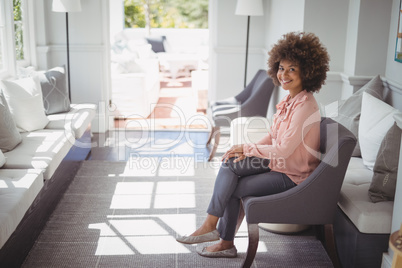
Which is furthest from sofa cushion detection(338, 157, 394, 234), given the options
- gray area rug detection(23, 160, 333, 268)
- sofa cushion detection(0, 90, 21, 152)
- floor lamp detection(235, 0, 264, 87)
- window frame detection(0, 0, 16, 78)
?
window frame detection(0, 0, 16, 78)

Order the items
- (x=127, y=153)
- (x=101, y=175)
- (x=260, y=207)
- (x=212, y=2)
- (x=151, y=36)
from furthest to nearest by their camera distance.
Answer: (x=151, y=36) → (x=212, y=2) → (x=127, y=153) → (x=101, y=175) → (x=260, y=207)

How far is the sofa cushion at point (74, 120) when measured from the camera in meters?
4.43

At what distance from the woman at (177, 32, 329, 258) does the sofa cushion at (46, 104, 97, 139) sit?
6.06ft

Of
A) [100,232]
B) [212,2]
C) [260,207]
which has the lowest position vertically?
[100,232]

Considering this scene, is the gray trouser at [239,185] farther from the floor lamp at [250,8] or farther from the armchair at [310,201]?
the floor lamp at [250,8]

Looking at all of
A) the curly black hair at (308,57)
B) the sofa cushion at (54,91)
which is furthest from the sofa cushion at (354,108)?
the sofa cushion at (54,91)

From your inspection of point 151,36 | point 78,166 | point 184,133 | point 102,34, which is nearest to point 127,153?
point 78,166

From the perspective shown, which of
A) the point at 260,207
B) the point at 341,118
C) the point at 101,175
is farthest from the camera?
the point at 101,175

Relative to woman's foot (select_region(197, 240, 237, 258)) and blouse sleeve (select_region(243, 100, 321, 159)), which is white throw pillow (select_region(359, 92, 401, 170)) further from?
woman's foot (select_region(197, 240, 237, 258))

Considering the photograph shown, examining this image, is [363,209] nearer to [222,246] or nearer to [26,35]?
[222,246]

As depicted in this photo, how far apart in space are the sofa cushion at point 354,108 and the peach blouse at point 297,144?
81cm

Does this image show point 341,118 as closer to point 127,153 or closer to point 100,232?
point 100,232

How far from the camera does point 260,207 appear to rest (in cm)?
276

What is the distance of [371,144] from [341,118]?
1.79 feet
